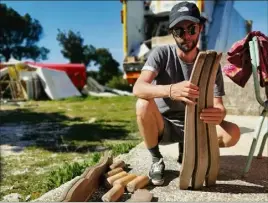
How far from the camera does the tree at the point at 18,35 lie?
3391 cm

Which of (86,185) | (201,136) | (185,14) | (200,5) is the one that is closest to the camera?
(86,185)

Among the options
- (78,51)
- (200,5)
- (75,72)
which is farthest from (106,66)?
(200,5)

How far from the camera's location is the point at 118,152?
13.2ft

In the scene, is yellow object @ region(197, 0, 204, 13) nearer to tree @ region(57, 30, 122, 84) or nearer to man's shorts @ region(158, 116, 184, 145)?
man's shorts @ region(158, 116, 184, 145)

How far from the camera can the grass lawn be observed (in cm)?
346

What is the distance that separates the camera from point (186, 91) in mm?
2248

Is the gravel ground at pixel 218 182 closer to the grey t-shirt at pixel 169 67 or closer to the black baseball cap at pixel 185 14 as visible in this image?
the grey t-shirt at pixel 169 67

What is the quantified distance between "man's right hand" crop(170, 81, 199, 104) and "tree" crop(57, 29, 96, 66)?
4504cm

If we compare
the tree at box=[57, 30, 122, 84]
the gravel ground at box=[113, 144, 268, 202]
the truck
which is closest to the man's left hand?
the gravel ground at box=[113, 144, 268, 202]

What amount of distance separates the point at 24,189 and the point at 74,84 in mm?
15945

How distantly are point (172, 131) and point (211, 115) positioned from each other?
0.68 m

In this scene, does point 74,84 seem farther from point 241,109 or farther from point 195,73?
point 195,73

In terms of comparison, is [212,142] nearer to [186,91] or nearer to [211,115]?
[211,115]

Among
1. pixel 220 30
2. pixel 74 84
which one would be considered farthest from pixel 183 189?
pixel 74 84
